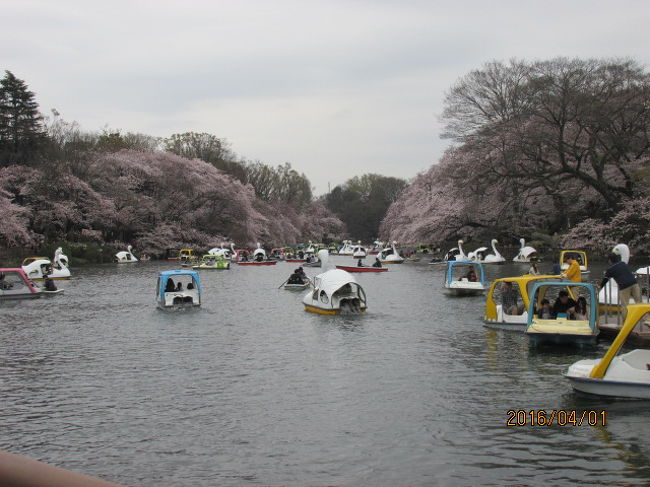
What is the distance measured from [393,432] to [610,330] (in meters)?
8.69

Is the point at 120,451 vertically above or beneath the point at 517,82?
beneath

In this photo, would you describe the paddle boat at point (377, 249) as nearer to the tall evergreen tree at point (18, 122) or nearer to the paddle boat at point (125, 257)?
the paddle boat at point (125, 257)

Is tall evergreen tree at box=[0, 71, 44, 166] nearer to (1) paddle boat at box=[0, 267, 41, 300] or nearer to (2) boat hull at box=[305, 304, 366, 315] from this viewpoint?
(1) paddle boat at box=[0, 267, 41, 300]

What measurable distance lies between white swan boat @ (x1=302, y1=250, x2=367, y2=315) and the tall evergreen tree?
50.2m

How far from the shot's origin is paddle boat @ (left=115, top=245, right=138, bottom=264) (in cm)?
6894

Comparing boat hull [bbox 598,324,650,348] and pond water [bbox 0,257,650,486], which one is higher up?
boat hull [bbox 598,324,650,348]

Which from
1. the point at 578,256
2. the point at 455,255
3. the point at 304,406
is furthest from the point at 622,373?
the point at 455,255

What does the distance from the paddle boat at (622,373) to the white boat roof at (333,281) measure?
568 inches

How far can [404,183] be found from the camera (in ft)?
507

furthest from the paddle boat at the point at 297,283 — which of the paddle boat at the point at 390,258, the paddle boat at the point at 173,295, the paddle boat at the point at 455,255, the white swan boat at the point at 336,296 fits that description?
the paddle boat at the point at 390,258

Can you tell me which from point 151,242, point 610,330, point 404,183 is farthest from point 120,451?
point 404,183

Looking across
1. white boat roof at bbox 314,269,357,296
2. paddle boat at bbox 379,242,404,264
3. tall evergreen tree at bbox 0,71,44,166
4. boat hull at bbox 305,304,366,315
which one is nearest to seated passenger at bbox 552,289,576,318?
white boat roof at bbox 314,269,357,296

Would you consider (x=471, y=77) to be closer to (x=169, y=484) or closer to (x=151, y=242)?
(x=151, y=242)

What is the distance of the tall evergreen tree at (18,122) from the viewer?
6819 centimetres
